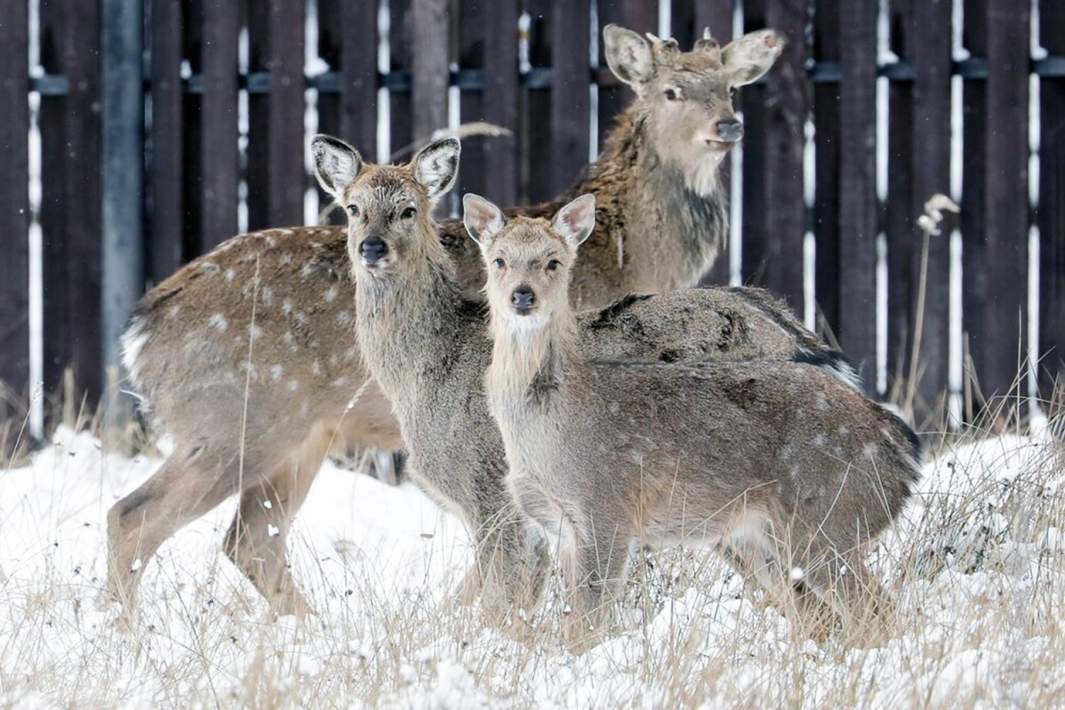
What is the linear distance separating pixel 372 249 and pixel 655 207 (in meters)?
1.77

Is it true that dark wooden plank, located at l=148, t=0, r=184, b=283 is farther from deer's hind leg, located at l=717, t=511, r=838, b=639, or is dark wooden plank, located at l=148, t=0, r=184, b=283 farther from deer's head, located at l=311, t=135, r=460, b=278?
deer's hind leg, located at l=717, t=511, r=838, b=639

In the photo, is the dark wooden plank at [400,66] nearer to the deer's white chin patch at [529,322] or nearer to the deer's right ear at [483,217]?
the deer's right ear at [483,217]

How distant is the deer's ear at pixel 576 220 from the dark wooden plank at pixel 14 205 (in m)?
4.30

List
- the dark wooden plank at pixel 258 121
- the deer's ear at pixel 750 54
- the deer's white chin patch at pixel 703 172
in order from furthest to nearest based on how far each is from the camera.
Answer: the dark wooden plank at pixel 258 121 < the deer's ear at pixel 750 54 < the deer's white chin patch at pixel 703 172

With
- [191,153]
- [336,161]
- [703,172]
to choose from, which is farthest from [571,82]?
[336,161]

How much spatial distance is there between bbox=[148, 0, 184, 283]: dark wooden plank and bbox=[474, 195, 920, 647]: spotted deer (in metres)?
3.95

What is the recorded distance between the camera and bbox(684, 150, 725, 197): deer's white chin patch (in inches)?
332

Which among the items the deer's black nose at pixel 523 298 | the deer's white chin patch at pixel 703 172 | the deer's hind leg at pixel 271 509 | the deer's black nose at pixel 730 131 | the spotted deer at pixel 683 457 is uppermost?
the deer's black nose at pixel 730 131

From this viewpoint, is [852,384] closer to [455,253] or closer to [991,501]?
[991,501]

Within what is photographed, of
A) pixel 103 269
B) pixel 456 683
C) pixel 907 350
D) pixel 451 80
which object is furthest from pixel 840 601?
pixel 103 269

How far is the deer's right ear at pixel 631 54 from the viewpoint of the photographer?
8.58m

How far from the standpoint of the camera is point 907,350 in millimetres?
9609

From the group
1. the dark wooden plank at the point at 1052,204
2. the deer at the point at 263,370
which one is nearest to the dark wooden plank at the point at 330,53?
the deer at the point at 263,370

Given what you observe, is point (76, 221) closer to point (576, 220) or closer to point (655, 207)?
point (655, 207)
